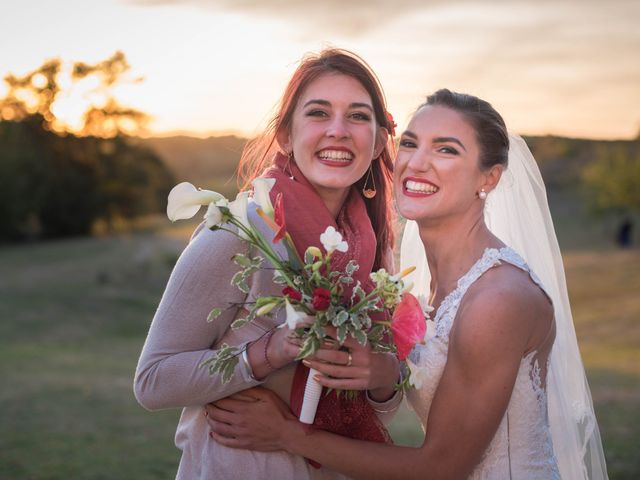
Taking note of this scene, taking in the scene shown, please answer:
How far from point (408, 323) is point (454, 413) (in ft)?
1.85

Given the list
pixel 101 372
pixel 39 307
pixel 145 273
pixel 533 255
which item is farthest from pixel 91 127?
pixel 533 255

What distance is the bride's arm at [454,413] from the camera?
3.23 metres

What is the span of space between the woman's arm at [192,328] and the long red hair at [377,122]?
777 mm

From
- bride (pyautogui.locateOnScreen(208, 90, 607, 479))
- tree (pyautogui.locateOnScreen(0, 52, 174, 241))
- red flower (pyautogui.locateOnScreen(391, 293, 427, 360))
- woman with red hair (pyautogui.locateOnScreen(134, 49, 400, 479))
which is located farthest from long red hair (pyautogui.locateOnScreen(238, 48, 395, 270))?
tree (pyautogui.locateOnScreen(0, 52, 174, 241))

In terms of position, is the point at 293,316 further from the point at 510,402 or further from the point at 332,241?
the point at 510,402

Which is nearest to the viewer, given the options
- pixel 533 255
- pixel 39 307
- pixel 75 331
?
pixel 533 255

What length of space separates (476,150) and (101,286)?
2880 centimetres

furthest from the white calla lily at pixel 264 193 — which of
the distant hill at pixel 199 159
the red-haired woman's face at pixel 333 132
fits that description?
the distant hill at pixel 199 159

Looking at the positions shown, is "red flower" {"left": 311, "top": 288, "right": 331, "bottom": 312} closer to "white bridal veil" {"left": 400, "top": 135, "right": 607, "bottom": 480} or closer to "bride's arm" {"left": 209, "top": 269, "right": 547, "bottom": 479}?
"bride's arm" {"left": 209, "top": 269, "right": 547, "bottom": 479}

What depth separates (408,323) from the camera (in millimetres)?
2955

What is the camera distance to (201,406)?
11.2ft

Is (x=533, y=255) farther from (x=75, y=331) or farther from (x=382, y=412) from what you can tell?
(x=75, y=331)

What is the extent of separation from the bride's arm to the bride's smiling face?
1.63 ft

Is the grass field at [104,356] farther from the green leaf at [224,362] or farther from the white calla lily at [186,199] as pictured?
the white calla lily at [186,199]
